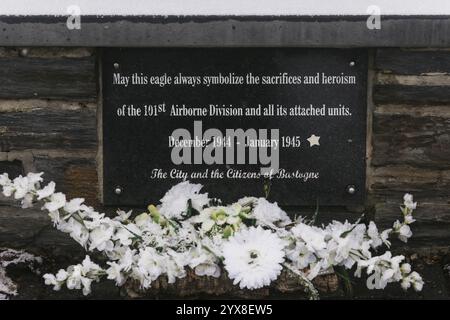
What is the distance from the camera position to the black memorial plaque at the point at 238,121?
283 cm

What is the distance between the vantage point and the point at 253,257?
2350 millimetres

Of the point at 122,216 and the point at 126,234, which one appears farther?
the point at 122,216

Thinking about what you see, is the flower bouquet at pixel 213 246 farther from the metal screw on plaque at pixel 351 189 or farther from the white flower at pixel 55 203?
the metal screw on plaque at pixel 351 189

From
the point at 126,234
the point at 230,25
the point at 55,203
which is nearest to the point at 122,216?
the point at 126,234

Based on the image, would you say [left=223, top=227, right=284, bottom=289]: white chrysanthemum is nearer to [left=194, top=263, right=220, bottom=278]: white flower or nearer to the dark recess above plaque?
[left=194, top=263, right=220, bottom=278]: white flower

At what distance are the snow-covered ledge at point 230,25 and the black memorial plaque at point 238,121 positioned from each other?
0.09 m

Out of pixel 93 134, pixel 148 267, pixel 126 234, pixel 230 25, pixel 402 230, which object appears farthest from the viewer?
pixel 93 134

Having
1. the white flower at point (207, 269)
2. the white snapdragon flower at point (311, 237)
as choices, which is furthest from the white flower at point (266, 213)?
the white flower at point (207, 269)

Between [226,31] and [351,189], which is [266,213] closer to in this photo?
[351,189]

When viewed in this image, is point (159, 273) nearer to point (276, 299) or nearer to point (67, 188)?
point (276, 299)
